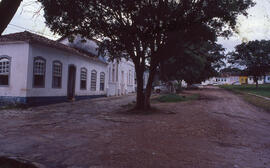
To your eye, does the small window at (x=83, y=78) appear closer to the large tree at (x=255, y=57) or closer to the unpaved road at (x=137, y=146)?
the unpaved road at (x=137, y=146)

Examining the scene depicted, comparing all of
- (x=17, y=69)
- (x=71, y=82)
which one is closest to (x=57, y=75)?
(x=71, y=82)

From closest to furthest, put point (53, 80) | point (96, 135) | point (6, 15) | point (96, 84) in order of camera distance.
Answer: point (6, 15) → point (96, 135) → point (53, 80) → point (96, 84)

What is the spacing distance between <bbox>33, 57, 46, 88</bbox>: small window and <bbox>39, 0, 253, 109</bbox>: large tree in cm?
396

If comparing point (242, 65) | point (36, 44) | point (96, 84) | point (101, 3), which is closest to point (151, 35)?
point (101, 3)

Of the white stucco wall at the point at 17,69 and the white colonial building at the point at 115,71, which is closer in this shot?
the white stucco wall at the point at 17,69

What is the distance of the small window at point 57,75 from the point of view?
1791 cm

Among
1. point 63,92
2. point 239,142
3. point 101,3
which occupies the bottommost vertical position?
point 239,142

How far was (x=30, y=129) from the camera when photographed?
8.10 metres

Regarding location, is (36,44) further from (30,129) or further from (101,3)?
(30,129)

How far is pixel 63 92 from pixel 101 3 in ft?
31.2

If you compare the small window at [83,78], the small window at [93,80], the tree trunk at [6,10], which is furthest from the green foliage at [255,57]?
the tree trunk at [6,10]

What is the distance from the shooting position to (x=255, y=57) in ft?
156

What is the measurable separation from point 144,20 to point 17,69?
9.18 m

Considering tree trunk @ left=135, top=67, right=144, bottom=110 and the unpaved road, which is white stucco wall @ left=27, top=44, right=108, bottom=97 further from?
the unpaved road
